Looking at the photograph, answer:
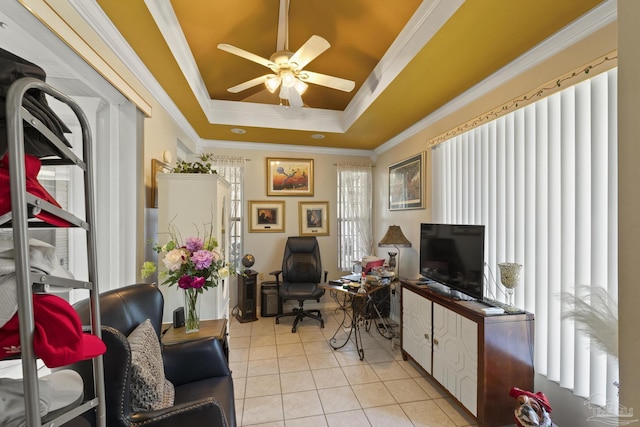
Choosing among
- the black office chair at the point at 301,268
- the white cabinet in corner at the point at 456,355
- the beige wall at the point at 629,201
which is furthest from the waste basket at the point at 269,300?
the beige wall at the point at 629,201

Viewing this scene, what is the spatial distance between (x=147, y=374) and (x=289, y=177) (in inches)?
129

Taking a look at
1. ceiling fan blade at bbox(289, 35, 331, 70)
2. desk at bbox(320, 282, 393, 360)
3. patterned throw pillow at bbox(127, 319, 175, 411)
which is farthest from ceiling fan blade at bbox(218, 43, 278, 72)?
desk at bbox(320, 282, 393, 360)

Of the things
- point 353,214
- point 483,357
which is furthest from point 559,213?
point 353,214

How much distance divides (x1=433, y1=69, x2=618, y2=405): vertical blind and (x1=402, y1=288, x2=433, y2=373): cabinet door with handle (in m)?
0.55

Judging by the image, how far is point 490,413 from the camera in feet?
5.68

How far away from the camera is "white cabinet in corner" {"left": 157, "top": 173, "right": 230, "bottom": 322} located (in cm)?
209

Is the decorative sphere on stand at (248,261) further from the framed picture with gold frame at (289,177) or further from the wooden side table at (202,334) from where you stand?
the wooden side table at (202,334)

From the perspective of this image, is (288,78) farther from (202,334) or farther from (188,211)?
(202,334)

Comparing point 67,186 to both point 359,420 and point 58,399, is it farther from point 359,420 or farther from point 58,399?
point 359,420

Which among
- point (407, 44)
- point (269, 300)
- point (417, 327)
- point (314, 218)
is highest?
point (407, 44)

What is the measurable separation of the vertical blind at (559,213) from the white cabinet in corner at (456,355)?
0.43 meters

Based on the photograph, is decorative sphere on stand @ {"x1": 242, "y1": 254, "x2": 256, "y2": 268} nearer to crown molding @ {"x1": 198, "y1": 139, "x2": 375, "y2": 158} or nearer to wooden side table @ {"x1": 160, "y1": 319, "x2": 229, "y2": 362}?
crown molding @ {"x1": 198, "y1": 139, "x2": 375, "y2": 158}

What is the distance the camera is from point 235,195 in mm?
4051

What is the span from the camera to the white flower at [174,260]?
1.69m
